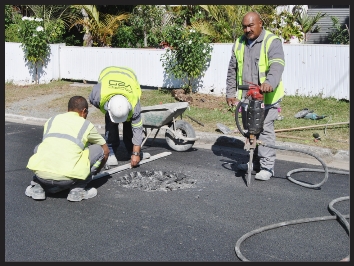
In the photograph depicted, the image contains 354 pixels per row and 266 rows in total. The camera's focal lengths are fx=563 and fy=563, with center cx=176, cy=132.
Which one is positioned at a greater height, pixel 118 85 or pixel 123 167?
pixel 118 85

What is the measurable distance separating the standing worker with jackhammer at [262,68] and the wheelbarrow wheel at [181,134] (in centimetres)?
139

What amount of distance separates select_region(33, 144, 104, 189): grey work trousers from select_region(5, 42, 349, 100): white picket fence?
286 inches

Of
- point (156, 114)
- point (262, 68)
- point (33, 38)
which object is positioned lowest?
point (156, 114)

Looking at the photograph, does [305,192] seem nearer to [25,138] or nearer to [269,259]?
[269,259]

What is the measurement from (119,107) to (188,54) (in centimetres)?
675

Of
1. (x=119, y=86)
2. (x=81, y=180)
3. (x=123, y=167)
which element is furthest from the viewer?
(x=123, y=167)

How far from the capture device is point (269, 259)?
477 centimetres

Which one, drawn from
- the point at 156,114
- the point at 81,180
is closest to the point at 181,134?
the point at 156,114

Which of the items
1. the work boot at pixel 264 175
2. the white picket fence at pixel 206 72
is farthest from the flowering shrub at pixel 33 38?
the work boot at pixel 264 175

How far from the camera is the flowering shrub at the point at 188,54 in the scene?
13.3m

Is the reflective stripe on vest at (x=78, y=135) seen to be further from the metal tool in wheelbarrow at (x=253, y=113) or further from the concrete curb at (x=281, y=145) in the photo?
the concrete curb at (x=281, y=145)

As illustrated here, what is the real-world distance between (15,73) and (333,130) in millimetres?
11422

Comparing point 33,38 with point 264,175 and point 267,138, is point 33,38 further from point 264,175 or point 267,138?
point 264,175

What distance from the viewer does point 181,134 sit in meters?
8.53
